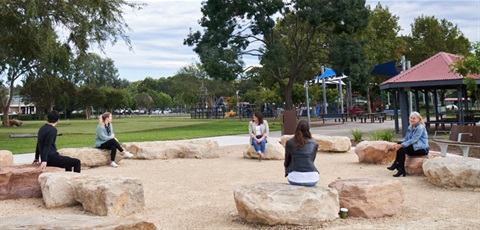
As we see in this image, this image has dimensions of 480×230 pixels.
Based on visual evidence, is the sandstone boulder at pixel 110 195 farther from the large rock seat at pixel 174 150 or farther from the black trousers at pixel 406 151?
the large rock seat at pixel 174 150

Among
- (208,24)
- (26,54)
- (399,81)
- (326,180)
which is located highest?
(208,24)

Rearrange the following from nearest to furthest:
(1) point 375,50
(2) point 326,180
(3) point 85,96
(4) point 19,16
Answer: (2) point 326,180 < (4) point 19,16 < (1) point 375,50 < (3) point 85,96

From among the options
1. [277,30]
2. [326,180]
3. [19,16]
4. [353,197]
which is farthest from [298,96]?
[353,197]

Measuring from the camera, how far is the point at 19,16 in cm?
2086

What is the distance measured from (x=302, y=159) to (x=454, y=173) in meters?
3.12

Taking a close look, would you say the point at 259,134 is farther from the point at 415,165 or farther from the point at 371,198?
the point at 371,198

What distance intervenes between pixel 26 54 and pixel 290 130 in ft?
51.2

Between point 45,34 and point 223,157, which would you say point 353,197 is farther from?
point 45,34

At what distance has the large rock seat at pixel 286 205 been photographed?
5484mm

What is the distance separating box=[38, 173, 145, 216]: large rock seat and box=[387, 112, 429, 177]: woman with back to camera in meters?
5.28

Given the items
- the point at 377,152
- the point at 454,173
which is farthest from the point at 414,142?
the point at 377,152

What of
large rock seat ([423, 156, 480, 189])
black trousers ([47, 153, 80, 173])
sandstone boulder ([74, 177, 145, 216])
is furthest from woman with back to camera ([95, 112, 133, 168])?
large rock seat ([423, 156, 480, 189])

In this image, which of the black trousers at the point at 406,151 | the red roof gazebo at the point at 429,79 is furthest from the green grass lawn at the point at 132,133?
the black trousers at the point at 406,151

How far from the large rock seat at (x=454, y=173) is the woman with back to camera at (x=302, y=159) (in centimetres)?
283
